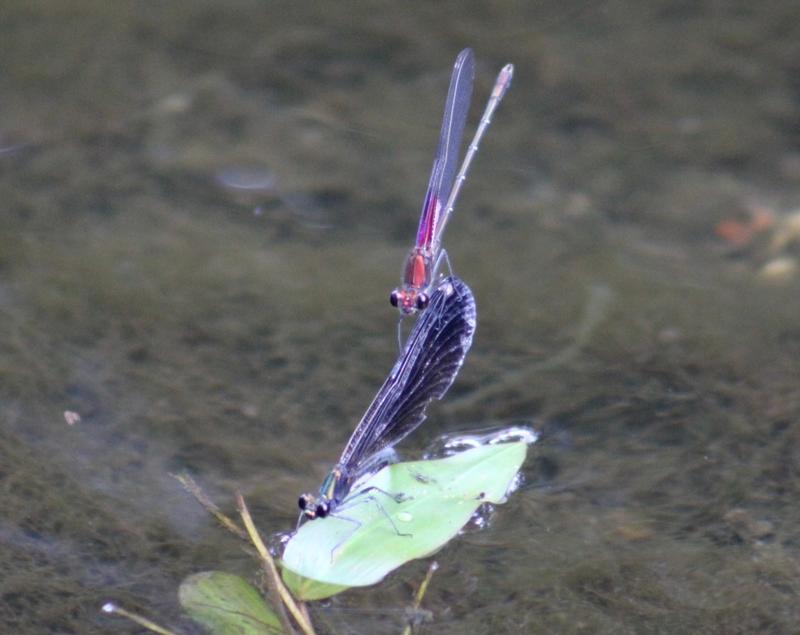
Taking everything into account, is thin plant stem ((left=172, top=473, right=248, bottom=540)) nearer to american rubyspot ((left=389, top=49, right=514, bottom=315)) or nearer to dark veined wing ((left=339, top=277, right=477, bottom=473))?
dark veined wing ((left=339, top=277, right=477, bottom=473))

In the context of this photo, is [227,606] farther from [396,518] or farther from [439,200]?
[439,200]

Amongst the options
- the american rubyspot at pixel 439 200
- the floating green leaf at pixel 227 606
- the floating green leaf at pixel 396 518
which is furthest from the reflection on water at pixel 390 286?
the american rubyspot at pixel 439 200

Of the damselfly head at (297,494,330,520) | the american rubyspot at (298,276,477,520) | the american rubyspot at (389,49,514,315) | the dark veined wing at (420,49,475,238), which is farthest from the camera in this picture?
the dark veined wing at (420,49,475,238)

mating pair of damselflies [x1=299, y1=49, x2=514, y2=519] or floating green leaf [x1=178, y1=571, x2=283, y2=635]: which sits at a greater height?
mating pair of damselflies [x1=299, y1=49, x2=514, y2=519]

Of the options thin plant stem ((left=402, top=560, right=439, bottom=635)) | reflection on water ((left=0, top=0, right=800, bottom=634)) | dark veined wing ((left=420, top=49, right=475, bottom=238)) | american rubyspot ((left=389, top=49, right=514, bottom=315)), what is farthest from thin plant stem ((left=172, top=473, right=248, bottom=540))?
dark veined wing ((left=420, top=49, right=475, bottom=238))

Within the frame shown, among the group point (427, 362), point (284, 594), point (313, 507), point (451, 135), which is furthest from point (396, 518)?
point (451, 135)

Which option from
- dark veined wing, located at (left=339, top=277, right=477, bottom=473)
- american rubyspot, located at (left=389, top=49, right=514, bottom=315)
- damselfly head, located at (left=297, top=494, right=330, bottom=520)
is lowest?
damselfly head, located at (left=297, top=494, right=330, bottom=520)

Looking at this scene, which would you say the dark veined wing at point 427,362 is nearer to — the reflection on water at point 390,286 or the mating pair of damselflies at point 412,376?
the mating pair of damselflies at point 412,376
